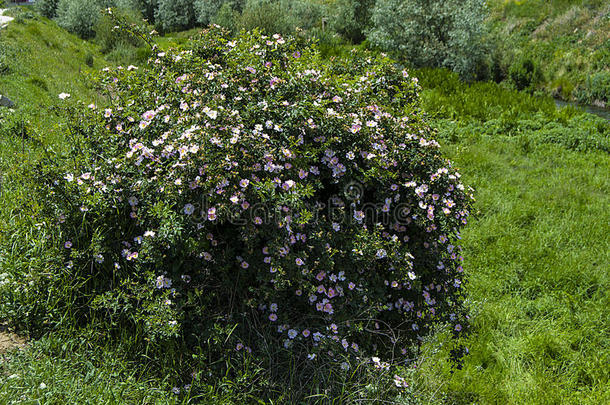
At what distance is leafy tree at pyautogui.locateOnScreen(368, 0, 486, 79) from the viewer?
1141 cm

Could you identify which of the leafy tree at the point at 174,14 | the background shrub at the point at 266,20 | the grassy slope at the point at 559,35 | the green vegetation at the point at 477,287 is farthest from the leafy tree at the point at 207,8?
the green vegetation at the point at 477,287

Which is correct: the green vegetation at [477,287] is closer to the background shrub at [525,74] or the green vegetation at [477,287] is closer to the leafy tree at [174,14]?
the background shrub at [525,74]

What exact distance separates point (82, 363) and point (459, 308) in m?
2.12

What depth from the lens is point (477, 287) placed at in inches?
156

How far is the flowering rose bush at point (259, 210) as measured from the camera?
225 centimetres

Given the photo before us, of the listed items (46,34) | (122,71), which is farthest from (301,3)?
(122,71)

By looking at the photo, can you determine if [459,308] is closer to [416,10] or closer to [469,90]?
[469,90]

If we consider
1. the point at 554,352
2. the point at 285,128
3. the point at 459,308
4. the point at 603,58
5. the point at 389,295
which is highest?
the point at 285,128

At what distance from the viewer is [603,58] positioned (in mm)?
11969

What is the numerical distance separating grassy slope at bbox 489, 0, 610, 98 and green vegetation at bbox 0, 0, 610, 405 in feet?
13.7

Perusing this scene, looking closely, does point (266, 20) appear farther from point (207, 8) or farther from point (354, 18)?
point (207, 8)

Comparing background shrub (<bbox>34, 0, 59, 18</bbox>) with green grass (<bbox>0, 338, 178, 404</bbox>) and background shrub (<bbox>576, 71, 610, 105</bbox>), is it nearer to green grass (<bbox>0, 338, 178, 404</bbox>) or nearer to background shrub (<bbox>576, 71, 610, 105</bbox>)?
background shrub (<bbox>576, 71, 610, 105</bbox>)

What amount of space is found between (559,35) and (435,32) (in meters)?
5.40

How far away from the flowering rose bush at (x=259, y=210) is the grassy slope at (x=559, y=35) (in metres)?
10.5
